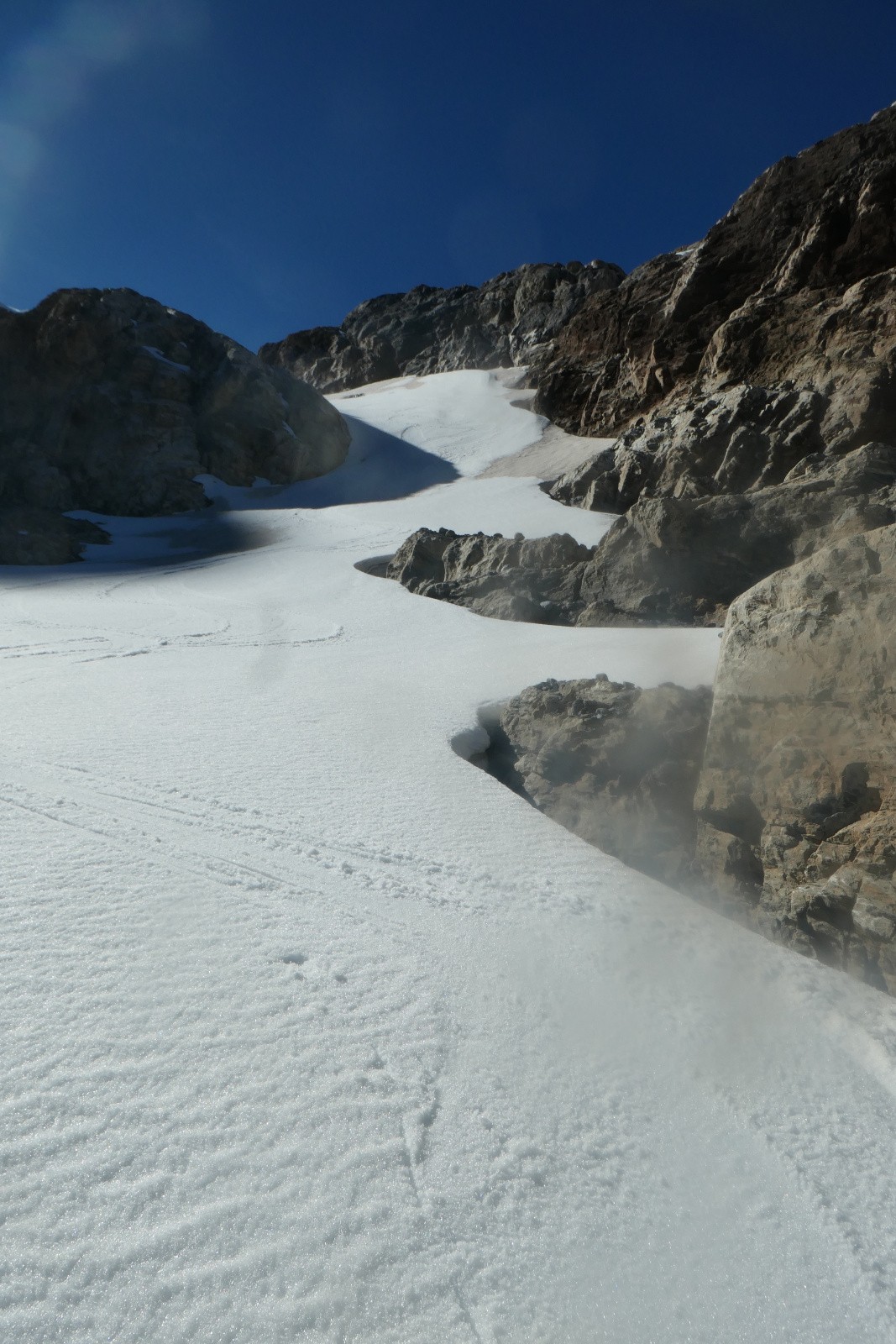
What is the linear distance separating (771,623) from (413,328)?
175 ft

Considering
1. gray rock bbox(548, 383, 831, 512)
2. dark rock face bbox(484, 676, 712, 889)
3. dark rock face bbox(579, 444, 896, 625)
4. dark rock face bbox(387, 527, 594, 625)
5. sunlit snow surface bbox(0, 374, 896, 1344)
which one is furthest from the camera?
gray rock bbox(548, 383, 831, 512)

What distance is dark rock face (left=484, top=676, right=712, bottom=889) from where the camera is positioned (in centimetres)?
350

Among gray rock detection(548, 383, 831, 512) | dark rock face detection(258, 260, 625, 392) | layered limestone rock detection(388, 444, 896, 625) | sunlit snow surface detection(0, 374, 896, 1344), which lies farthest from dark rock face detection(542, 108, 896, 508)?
dark rock face detection(258, 260, 625, 392)

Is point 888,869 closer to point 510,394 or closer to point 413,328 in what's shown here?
point 510,394

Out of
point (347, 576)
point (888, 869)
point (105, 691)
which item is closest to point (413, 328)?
point (347, 576)

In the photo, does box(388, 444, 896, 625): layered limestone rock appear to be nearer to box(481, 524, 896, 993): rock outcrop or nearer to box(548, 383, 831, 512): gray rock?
box(548, 383, 831, 512): gray rock

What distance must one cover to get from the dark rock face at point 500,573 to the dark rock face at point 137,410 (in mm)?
15724

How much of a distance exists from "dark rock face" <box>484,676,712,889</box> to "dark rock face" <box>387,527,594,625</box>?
4.84 m

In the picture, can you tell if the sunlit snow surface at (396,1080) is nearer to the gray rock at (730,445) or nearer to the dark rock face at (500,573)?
the dark rock face at (500,573)

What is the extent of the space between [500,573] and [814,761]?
27.1ft

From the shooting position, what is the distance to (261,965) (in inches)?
88.4

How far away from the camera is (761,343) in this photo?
17703 mm

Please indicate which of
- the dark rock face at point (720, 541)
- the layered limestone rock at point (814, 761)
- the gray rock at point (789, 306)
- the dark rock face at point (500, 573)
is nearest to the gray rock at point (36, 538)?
the dark rock face at point (500, 573)

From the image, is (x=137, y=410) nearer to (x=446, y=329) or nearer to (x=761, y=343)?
(x=761, y=343)
